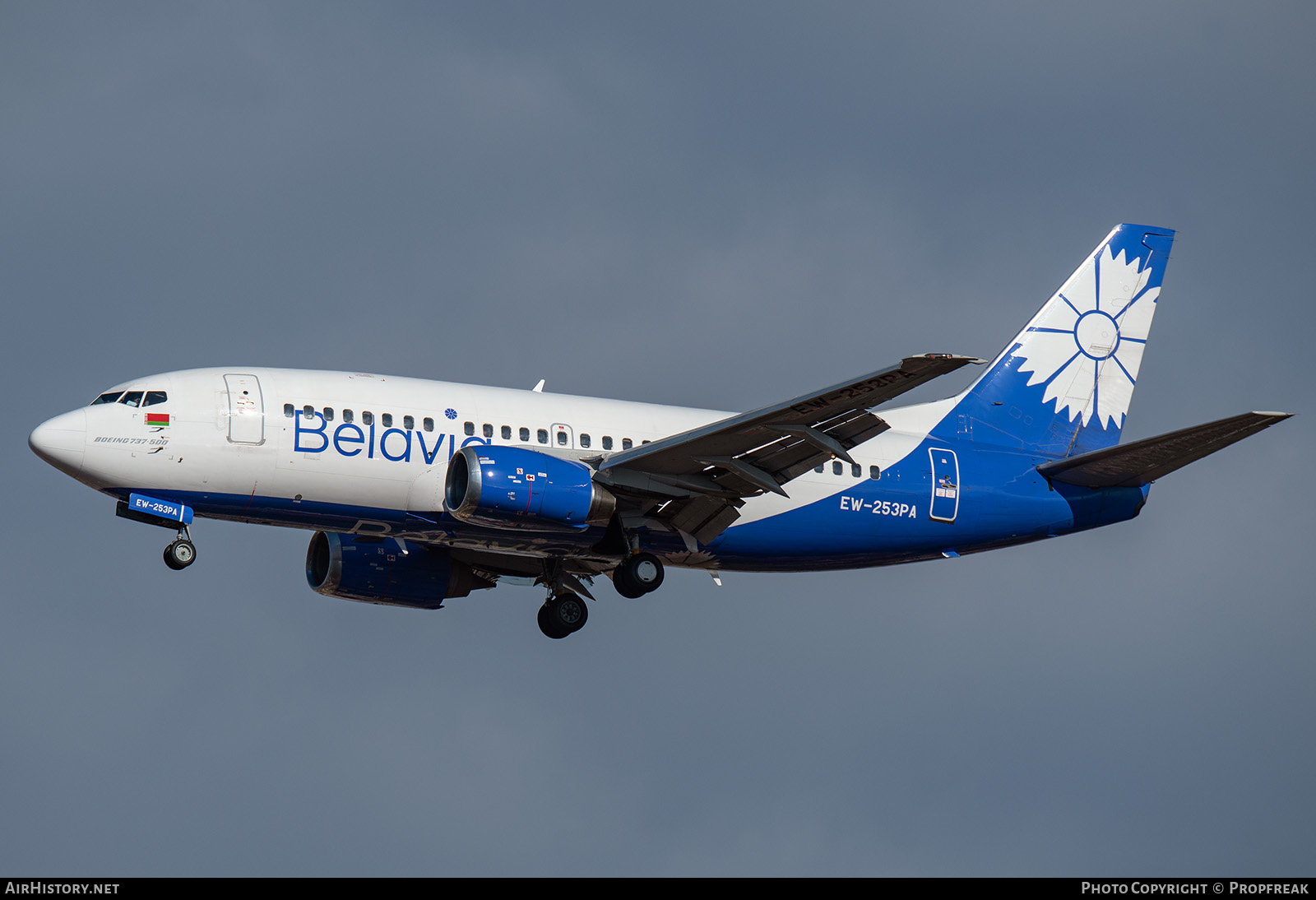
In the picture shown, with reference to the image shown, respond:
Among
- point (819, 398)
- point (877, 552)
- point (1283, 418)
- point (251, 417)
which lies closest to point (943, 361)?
point (819, 398)

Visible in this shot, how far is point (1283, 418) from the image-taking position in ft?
112

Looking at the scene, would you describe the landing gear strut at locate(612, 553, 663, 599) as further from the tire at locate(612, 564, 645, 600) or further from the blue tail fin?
the blue tail fin

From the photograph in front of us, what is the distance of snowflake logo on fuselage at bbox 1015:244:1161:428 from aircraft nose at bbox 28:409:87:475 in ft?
78.8

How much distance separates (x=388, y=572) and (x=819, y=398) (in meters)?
13.4

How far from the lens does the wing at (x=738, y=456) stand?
112 ft

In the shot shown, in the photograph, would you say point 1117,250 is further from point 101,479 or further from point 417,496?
point 101,479

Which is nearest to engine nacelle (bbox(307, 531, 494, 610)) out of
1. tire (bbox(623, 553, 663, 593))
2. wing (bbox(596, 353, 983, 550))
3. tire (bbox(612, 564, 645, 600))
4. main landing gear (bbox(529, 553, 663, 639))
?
main landing gear (bbox(529, 553, 663, 639))

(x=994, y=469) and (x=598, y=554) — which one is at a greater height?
(x=994, y=469)

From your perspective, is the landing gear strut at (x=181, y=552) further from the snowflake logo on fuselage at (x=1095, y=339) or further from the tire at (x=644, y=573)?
the snowflake logo on fuselage at (x=1095, y=339)

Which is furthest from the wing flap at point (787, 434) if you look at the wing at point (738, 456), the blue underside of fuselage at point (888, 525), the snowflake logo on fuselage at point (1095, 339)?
the snowflake logo on fuselage at point (1095, 339)

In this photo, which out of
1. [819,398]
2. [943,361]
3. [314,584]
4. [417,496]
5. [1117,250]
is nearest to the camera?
[943,361]

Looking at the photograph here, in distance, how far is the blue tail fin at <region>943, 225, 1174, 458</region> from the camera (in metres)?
43.8

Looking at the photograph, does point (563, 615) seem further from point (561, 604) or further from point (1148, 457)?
point (1148, 457)

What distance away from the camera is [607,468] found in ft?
122
